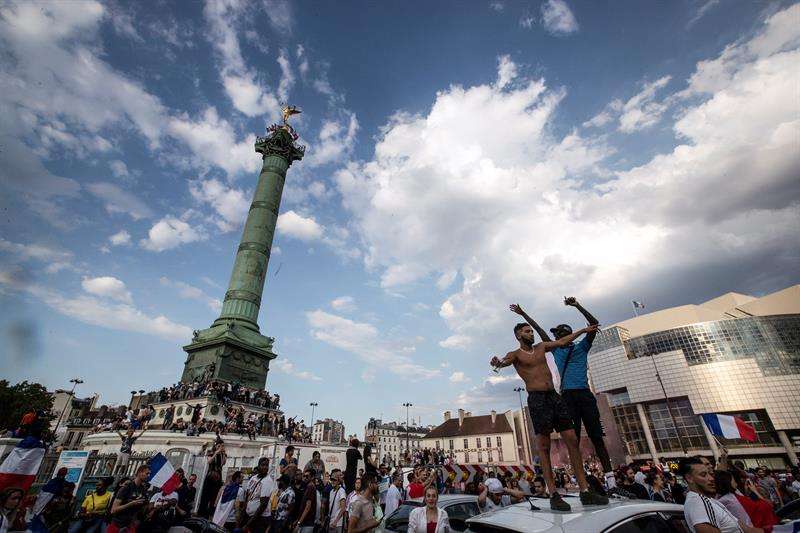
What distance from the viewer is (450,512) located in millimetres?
6820

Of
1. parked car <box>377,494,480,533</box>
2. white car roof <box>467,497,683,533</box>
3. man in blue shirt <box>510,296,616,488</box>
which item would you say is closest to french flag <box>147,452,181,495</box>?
parked car <box>377,494,480,533</box>

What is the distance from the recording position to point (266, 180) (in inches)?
1449

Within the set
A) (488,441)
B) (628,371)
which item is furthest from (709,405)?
(488,441)

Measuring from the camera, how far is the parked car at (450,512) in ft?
22.0

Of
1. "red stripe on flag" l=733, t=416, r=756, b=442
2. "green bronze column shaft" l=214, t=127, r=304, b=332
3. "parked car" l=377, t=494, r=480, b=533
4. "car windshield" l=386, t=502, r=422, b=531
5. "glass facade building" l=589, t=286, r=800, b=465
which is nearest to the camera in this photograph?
"parked car" l=377, t=494, r=480, b=533

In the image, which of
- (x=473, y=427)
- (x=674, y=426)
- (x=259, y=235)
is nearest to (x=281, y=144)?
(x=259, y=235)

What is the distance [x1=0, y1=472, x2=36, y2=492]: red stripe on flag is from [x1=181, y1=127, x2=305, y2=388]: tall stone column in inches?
818

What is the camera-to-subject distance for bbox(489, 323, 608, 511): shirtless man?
15.7 ft

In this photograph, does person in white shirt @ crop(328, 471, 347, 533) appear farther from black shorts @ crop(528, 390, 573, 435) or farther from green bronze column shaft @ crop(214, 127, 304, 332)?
green bronze column shaft @ crop(214, 127, 304, 332)

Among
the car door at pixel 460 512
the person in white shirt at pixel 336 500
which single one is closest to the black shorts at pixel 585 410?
the car door at pixel 460 512

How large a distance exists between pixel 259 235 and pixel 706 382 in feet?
216

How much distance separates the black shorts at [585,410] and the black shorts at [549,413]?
1.13 metres

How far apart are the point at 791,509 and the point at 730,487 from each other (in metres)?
1.24

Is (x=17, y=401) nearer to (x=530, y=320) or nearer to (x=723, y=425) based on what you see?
(x=530, y=320)
